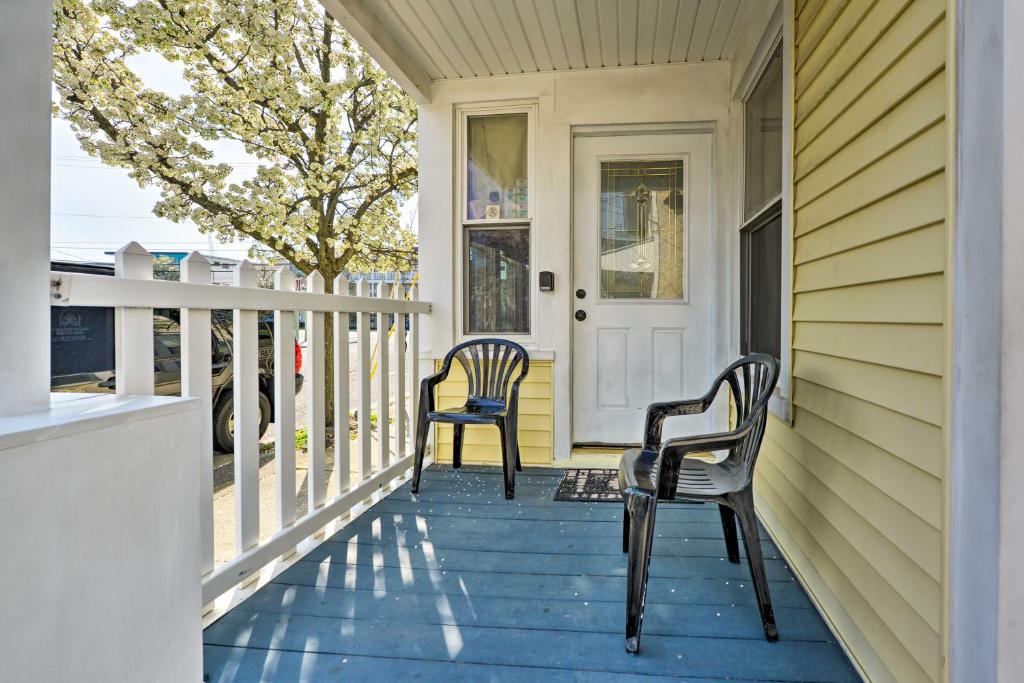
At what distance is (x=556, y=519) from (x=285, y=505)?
44.4 inches

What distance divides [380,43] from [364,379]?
1.74 metres

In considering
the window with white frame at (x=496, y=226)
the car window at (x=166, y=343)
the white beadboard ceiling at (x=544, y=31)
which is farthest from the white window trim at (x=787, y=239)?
the car window at (x=166, y=343)

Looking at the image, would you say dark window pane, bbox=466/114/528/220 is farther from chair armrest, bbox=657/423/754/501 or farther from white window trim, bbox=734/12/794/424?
chair armrest, bbox=657/423/754/501

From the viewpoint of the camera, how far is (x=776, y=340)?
93.0 inches

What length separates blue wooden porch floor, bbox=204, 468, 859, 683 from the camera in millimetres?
1357

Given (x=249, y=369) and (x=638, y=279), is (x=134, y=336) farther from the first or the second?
(x=638, y=279)

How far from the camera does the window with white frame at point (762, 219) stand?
2336mm

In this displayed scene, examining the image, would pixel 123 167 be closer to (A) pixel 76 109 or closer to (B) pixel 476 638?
(A) pixel 76 109

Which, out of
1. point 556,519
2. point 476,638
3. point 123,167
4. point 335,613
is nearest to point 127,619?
point 335,613

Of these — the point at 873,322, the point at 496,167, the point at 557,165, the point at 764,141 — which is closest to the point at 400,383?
the point at 496,167

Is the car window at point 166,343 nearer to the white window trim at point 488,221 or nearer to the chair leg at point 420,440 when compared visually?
the chair leg at point 420,440

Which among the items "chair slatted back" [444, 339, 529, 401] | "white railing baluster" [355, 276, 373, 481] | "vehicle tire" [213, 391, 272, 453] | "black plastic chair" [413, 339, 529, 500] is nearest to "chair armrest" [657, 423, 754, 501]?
"black plastic chair" [413, 339, 529, 500]

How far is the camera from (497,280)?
3.47m

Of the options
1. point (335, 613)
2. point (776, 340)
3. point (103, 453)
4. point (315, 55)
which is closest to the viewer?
point (103, 453)
